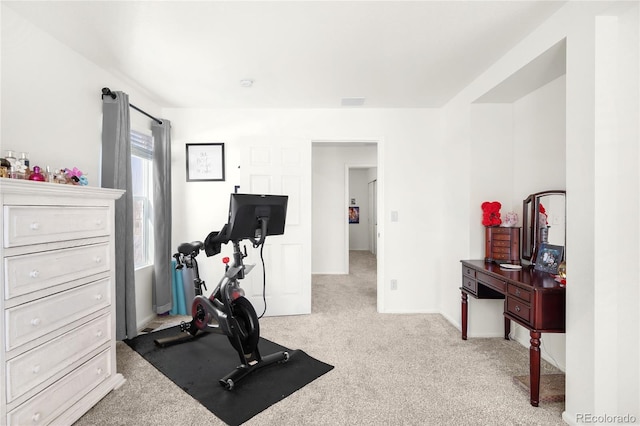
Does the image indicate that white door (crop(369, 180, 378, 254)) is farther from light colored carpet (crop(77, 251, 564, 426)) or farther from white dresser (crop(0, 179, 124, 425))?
white dresser (crop(0, 179, 124, 425))

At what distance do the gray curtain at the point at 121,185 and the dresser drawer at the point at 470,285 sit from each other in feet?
10.0

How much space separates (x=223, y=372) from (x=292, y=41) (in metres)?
2.53

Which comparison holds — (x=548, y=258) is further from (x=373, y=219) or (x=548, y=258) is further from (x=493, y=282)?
(x=373, y=219)

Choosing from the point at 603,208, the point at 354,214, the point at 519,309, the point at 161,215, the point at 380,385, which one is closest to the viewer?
the point at 603,208

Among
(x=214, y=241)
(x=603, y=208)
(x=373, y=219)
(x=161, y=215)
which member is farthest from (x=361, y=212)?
(x=603, y=208)

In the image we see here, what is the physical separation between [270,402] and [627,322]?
2088mm

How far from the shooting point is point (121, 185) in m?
2.64

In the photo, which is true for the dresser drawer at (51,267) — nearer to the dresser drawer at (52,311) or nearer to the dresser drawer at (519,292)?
the dresser drawer at (52,311)

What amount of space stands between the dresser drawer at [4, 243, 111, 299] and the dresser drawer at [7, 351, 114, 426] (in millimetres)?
560

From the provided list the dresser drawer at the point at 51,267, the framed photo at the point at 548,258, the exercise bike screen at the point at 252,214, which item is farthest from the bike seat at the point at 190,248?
the framed photo at the point at 548,258

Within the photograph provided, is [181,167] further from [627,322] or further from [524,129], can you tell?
[627,322]

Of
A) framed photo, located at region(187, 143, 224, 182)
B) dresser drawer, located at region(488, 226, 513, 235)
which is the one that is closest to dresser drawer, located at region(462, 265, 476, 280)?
dresser drawer, located at region(488, 226, 513, 235)

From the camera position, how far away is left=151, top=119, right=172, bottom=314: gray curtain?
3.31m

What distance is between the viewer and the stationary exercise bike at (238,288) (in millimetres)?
2236
